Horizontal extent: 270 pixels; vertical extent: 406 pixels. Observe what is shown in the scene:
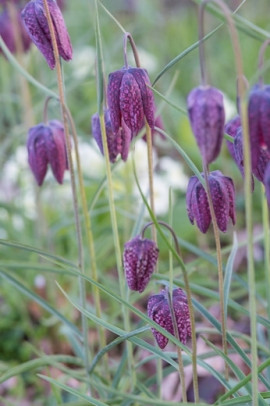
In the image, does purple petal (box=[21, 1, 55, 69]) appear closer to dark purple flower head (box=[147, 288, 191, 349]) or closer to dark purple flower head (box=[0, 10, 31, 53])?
dark purple flower head (box=[147, 288, 191, 349])

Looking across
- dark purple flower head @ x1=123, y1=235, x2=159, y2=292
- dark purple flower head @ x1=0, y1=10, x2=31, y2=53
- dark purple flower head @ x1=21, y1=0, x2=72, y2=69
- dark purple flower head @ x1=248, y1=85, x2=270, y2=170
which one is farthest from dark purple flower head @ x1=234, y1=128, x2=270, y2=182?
dark purple flower head @ x1=0, y1=10, x2=31, y2=53

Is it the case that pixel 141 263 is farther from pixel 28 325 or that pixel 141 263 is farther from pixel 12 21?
pixel 12 21

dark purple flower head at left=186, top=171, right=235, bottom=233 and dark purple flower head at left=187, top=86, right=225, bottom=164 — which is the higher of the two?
dark purple flower head at left=187, top=86, right=225, bottom=164

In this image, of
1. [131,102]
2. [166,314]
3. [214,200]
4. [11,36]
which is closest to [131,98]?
[131,102]

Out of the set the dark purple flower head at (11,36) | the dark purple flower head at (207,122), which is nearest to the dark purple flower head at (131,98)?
the dark purple flower head at (207,122)

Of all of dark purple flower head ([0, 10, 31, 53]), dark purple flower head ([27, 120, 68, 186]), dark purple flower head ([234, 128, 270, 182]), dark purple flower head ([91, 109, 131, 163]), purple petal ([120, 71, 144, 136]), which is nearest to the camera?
dark purple flower head ([234, 128, 270, 182])

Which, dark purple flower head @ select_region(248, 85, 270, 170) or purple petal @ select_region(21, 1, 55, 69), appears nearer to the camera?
dark purple flower head @ select_region(248, 85, 270, 170)

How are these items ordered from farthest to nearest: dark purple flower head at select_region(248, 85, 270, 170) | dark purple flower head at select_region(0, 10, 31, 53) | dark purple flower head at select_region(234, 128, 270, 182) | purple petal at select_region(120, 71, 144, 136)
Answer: dark purple flower head at select_region(0, 10, 31, 53)
purple petal at select_region(120, 71, 144, 136)
dark purple flower head at select_region(234, 128, 270, 182)
dark purple flower head at select_region(248, 85, 270, 170)
